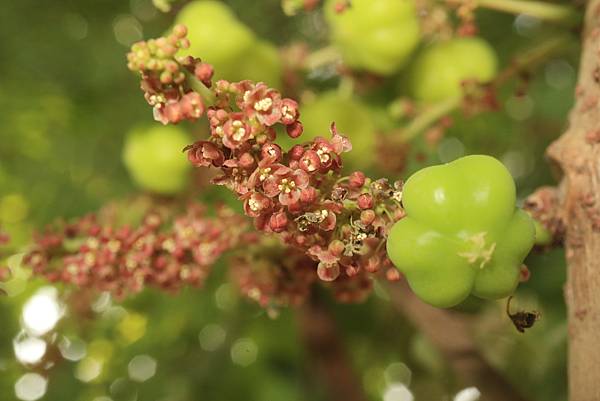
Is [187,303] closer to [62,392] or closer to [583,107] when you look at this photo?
[62,392]

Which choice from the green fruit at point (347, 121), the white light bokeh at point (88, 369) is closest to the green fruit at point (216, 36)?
the green fruit at point (347, 121)

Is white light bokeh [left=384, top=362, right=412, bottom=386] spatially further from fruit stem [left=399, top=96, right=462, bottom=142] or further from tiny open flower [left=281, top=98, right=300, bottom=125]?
tiny open flower [left=281, top=98, right=300, bottom=125]

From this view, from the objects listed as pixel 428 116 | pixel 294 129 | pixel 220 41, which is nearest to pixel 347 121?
pixel 428 116

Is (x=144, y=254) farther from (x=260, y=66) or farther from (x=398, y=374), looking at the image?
(x=398, y=374)

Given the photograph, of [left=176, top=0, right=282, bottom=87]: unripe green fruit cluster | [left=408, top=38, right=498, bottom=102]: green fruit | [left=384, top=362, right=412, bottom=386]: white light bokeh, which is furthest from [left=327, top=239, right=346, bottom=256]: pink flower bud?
[left=384, top=362, right=412, bottom=386]: white light bokeh

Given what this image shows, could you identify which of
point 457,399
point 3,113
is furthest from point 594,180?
point 3,113

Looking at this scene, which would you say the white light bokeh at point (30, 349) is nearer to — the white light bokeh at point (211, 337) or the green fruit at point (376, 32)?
the white light bokeh at point (211, 337)
